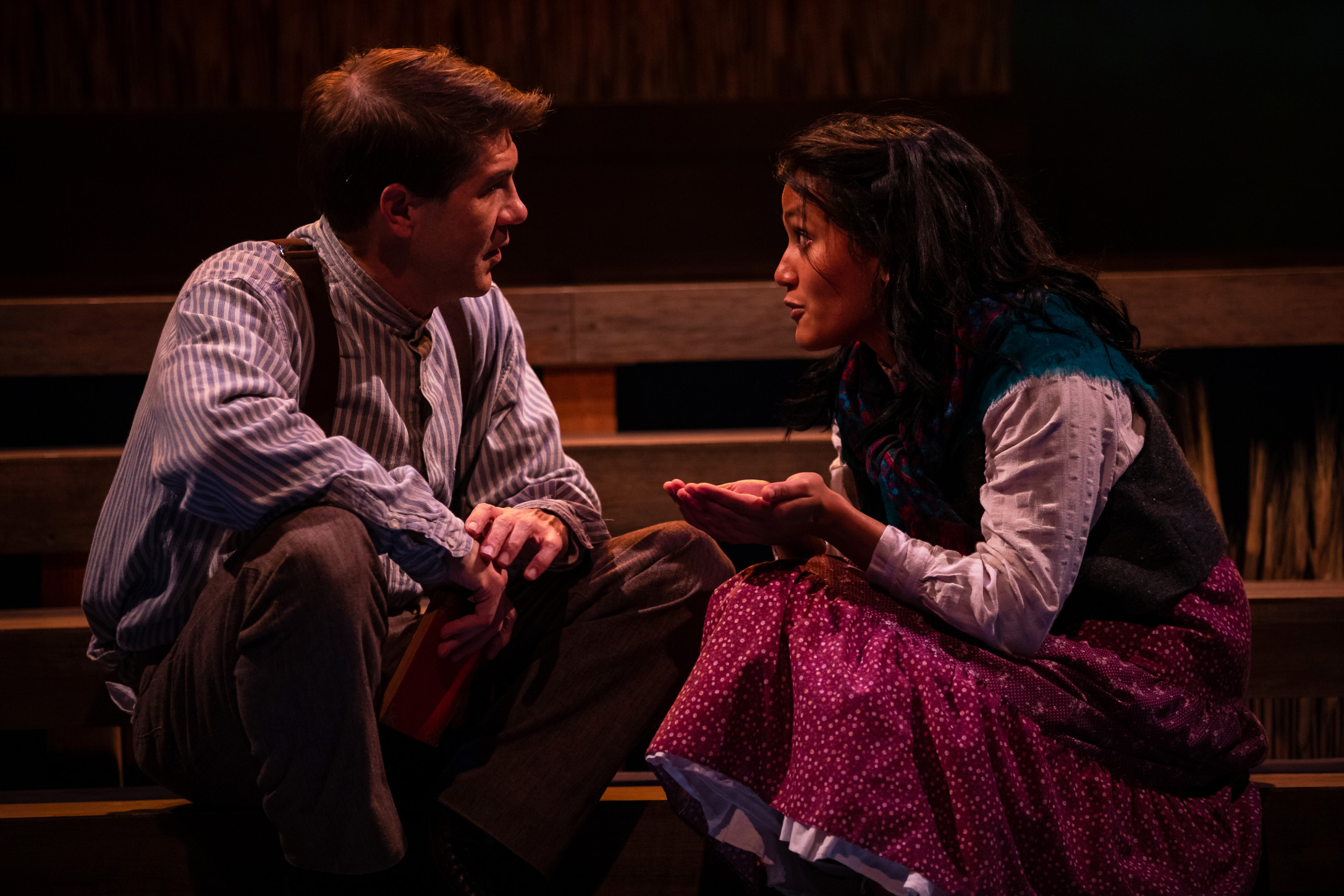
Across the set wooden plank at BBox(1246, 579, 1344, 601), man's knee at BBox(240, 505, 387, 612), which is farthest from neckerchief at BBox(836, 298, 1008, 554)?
wooden plank at BBox(1246, 579, 1344, 601)

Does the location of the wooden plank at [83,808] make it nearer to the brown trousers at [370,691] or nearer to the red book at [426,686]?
the brown trousers at [370,691]

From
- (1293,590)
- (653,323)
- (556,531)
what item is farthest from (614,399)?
(1293,590)

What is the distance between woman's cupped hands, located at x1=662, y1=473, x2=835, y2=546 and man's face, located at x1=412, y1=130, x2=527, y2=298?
1.83ft

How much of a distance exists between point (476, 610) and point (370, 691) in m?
0.22

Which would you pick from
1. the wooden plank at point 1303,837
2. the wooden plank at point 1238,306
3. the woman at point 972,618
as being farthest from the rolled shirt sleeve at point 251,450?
the wooden plank at point 1238,306

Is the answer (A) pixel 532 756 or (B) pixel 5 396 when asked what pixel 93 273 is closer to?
(B) pixel 5 396

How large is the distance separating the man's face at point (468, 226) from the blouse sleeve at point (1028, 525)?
0.82 meters

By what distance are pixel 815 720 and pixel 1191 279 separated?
5.89 ft

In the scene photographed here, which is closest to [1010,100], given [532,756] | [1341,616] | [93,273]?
[1341,616]

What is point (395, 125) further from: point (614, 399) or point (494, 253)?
point (614, 399)

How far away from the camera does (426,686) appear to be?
1.60m

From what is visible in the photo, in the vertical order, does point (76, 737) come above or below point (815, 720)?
below

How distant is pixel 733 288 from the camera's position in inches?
105

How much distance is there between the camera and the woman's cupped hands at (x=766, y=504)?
1.51 meters
